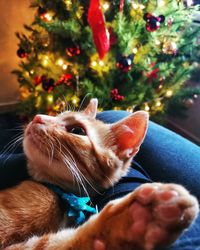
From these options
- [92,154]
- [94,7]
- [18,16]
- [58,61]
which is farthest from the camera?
[18,16]

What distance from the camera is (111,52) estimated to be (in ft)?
6.37

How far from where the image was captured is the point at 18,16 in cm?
279

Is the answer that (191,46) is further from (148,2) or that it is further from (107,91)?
(107,91)

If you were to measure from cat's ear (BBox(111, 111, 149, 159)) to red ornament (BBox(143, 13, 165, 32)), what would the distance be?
967 millimetres

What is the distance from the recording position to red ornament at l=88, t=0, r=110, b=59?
171 cm

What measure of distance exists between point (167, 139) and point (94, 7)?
34.3 inches

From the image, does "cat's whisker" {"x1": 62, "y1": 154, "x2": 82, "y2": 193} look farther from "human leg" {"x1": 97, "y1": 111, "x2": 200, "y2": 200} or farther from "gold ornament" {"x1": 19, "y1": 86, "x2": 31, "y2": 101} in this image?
"gold ornament" {"x1": 19, "y1": 86, "x2": 31, "y2": 101}

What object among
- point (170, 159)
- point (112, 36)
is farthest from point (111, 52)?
point (170, 159)

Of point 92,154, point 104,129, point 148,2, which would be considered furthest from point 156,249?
point 148,2

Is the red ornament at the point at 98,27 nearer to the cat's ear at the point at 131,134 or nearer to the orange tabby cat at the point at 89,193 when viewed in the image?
the orange tabby cat at the point at 89,193

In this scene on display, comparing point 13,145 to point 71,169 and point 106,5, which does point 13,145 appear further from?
point 106,5

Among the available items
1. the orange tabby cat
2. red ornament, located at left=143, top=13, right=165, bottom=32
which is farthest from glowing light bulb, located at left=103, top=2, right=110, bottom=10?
the orange tabby cat

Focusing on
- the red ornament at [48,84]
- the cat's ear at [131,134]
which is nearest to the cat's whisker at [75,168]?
the cat's ear at [131,134]

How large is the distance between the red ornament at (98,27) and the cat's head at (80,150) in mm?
902
